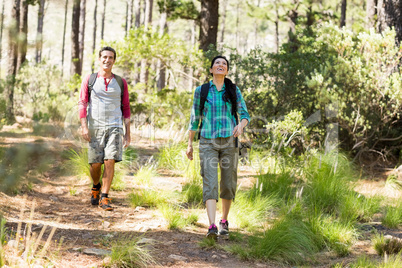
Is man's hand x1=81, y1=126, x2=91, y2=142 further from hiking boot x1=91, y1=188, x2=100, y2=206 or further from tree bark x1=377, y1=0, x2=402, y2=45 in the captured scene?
tree bark x1=377, y1=0, x2=402, y2=45

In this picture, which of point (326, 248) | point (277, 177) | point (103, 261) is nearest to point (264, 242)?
point (326, 248)

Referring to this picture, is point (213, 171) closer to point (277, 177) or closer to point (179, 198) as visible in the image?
point (179, 198)

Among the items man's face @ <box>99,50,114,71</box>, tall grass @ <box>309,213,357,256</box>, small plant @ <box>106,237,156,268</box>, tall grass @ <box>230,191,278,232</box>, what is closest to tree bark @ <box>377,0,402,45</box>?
tall grass @ <box>230,191,278,232</box>

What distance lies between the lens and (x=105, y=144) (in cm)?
539

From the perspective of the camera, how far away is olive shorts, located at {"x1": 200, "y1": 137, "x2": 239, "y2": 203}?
14.4ft

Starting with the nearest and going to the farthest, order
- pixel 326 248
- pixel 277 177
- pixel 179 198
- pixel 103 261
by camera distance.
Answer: pixel 103 261, pixel 326 248, pixel 179 198, pixel 277 177

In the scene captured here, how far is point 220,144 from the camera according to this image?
4.47 metres

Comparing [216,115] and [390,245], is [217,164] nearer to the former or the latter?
[216,115]

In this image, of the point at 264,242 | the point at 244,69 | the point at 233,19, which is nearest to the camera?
the point at 264,242

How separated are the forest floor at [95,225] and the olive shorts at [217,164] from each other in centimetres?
52

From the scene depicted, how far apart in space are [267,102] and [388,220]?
4196 mm

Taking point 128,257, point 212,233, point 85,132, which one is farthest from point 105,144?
point 128,257

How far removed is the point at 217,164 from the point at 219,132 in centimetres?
34

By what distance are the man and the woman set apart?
1255 millimetres
